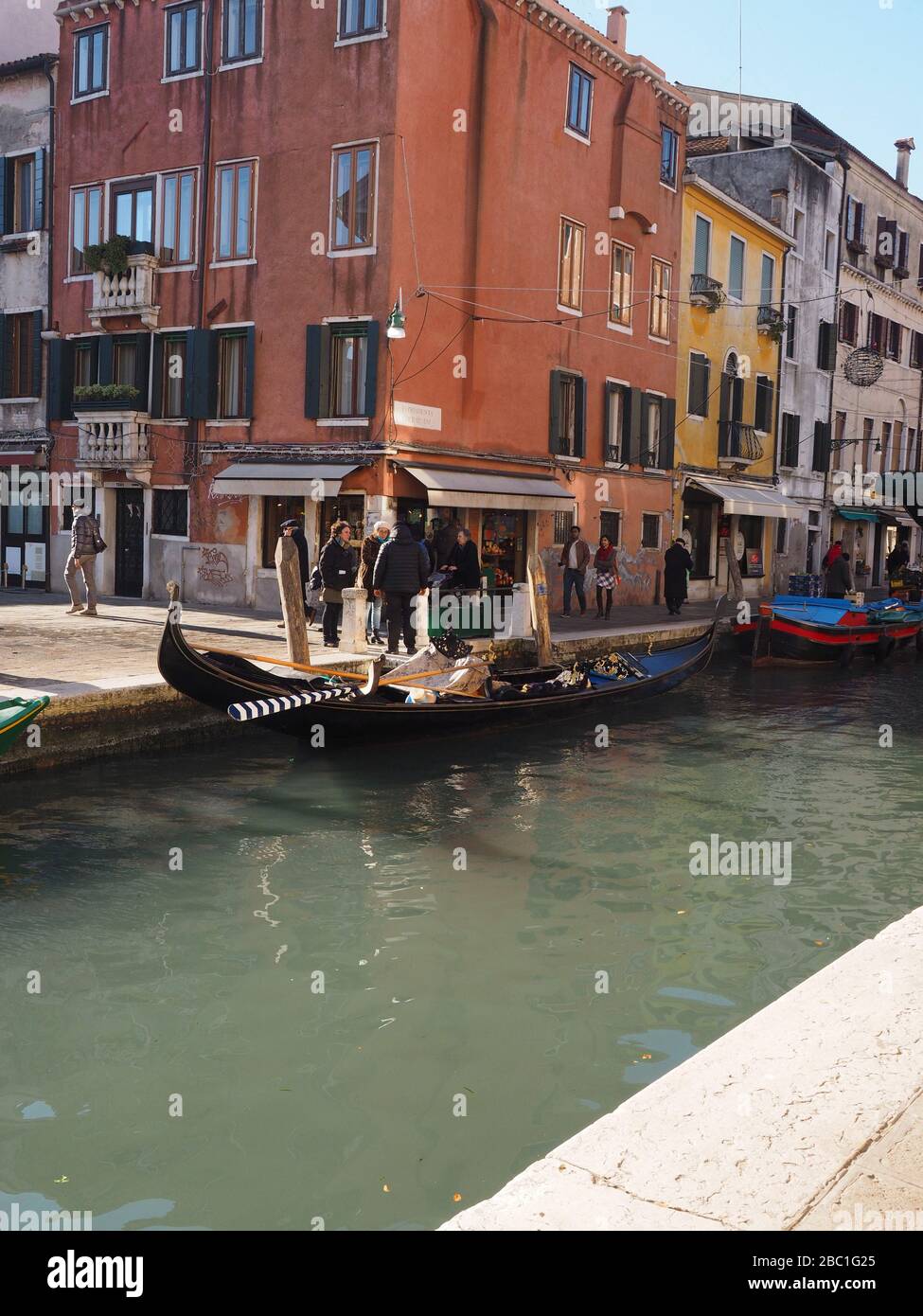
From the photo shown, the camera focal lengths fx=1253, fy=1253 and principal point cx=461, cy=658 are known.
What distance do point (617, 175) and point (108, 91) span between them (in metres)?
8.22

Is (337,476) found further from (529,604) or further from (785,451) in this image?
(785,451)

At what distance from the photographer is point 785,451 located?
28.8 metres

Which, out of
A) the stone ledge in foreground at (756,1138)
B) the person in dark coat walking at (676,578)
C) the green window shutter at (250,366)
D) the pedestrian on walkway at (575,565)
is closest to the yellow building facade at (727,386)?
the person in dark coat walking at (676,578)

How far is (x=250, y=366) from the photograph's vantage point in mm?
17953

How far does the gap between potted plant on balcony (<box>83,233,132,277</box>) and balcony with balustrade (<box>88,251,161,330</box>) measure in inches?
2.8

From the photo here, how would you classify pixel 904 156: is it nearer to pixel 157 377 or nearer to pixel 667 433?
pixel 667 433

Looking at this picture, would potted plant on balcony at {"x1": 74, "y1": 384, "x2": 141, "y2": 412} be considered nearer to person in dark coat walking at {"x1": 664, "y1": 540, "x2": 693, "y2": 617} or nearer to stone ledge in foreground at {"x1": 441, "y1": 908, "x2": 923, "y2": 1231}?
person in dark coat walking at {"x1": 664, "y1": 540, "x2": 693, "y2": 617}

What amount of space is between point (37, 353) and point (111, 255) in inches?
96.6

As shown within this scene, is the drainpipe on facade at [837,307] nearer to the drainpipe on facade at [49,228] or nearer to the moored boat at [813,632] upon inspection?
the moored boat at [813,632]

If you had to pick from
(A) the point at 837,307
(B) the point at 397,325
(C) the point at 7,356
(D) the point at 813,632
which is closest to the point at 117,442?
(C) the point at 7,356

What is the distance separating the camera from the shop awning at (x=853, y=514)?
31.8 m

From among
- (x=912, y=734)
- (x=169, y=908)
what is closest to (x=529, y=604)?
(x=912, y=734)

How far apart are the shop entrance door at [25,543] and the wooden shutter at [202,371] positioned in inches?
147

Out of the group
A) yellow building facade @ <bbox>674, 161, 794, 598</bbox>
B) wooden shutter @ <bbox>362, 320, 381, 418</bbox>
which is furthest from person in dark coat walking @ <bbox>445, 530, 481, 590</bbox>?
yellow building facade @ <bbox>674, 161, 794, 598</bbox>
